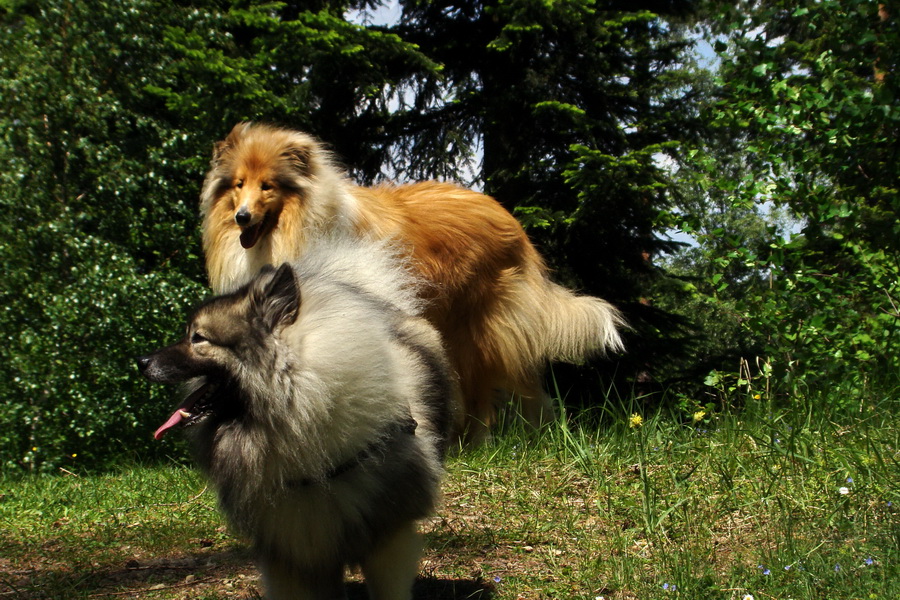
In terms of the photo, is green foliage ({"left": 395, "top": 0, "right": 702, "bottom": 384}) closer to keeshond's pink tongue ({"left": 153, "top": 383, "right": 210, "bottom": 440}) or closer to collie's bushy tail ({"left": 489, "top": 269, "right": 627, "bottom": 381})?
collie's bushy tail ({"left": 489, "top": 269, "right": 627, "bottom": 381})

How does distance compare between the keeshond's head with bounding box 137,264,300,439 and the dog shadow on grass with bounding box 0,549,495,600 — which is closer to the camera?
the keeshond's head with bounding box 137,264,300,439

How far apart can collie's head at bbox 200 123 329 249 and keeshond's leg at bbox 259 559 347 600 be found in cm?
287

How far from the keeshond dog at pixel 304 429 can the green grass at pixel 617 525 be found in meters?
0.69

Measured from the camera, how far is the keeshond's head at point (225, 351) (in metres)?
2.65

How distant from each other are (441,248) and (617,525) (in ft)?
9.10

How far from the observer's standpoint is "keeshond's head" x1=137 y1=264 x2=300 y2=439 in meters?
2.65

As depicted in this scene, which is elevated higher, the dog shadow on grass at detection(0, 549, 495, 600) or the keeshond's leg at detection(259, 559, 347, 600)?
the keeshond's leg at detection(259, 559, 347, 600)

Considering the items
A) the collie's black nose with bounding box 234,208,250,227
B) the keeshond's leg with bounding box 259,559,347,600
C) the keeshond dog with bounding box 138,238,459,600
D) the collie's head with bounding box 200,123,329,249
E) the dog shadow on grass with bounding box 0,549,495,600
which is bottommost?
the dog shadow on grass with bounding box 0,549,495,600

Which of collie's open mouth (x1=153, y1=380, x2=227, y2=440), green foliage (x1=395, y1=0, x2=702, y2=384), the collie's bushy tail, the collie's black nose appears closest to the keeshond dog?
collie's open mouth (x1=153, y1=380, x2=227, y2=440)

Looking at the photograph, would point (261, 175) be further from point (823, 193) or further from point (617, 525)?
point (823, 193)

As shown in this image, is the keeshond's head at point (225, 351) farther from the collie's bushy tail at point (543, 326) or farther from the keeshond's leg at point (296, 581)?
the collie's bushy tail at point (543, 326)

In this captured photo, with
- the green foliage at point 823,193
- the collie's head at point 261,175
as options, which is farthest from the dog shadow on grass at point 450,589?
the collie's head at point 261,175

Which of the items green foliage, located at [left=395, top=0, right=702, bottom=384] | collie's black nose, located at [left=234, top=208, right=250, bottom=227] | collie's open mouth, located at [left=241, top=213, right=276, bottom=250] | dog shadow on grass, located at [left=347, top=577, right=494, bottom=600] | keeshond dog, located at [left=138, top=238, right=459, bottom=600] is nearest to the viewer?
keeshond dog, located at [left=138, top=238, right=459, bottom=600]

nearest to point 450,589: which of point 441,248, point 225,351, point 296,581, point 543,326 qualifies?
point 296,581
